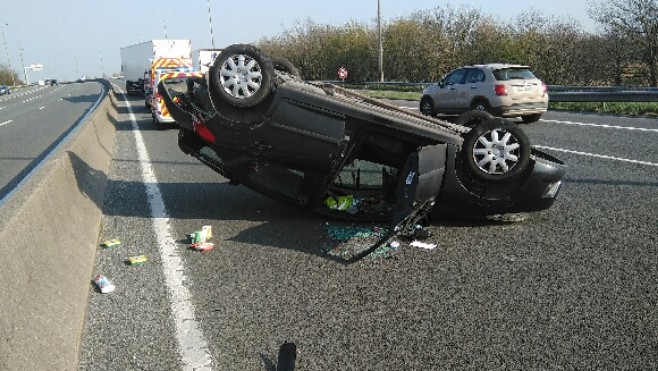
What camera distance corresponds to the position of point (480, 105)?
1498cm

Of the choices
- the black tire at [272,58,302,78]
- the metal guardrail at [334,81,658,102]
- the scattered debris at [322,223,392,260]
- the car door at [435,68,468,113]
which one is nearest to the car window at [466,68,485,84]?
the car door at [435,68,468,113]

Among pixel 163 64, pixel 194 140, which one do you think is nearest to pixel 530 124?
pixel 194 140

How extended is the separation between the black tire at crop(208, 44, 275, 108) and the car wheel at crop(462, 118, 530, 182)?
185 cm

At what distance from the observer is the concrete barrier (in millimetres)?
2430

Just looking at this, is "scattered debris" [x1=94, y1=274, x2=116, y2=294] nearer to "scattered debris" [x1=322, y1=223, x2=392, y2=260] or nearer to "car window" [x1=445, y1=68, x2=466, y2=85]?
"scattered debris" [x1=322, y1=223, x2=392, y2=260]

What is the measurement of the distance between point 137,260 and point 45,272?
1453 millimetres

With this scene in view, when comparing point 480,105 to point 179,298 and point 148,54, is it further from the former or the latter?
point 148,54

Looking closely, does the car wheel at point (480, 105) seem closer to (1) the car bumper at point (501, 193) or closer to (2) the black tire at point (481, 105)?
(2) the black tire at point (481, 105)

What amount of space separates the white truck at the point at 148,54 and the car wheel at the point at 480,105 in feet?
66.7

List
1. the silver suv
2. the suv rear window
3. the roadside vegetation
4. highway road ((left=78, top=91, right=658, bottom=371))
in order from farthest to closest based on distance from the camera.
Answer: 1. the roadside vegetation
2. the suv rear window
3. the silver suv
4. highway road ((left=78, top=91, right=658, bottom=371))

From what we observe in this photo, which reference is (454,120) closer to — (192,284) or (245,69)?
(245,69)

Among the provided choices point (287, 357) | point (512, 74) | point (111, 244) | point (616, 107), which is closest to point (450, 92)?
point (512, 74)

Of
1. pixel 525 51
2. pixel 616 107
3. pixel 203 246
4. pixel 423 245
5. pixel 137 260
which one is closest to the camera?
pixel 137 260

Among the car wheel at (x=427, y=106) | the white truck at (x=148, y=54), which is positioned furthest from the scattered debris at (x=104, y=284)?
the white truck at (x=148, y=54)
